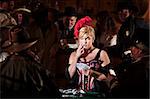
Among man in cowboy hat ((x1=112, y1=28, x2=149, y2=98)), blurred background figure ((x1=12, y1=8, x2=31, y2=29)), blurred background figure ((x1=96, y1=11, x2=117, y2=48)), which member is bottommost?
man in cowboy hat ((x1=112, y1=28, x2=149, y2=98))

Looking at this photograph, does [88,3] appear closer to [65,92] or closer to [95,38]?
[95,38]

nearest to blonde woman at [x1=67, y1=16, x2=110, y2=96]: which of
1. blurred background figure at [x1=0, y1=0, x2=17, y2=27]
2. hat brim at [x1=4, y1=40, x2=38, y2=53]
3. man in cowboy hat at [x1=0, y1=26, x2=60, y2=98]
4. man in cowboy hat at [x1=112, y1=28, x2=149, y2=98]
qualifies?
man in cowboy hat at [x1=112, y1=28, x2=149, y2=98]

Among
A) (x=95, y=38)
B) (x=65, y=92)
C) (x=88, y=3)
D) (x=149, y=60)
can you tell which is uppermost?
(x=88, y=3)

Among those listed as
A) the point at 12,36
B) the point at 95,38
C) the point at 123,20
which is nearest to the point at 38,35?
the point at 12,36

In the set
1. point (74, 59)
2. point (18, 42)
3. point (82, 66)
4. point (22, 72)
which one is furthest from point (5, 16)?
point (82, 66)

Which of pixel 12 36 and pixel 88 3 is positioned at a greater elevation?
pixel 88 3

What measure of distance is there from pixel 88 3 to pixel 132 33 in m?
0.82

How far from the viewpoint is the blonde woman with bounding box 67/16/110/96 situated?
533cm

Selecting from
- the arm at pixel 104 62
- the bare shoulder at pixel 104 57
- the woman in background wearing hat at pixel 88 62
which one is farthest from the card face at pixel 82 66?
the bare shoulder at pixel 104 57

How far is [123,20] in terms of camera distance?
5340 millimetres

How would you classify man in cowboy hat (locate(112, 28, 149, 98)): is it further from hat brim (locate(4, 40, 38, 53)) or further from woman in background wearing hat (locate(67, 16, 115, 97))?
hat brim (locate(4, 40, 38, 53))

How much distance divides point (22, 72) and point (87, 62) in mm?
1006

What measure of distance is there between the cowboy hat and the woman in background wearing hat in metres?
0.70

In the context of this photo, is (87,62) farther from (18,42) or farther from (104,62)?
(18,42)
